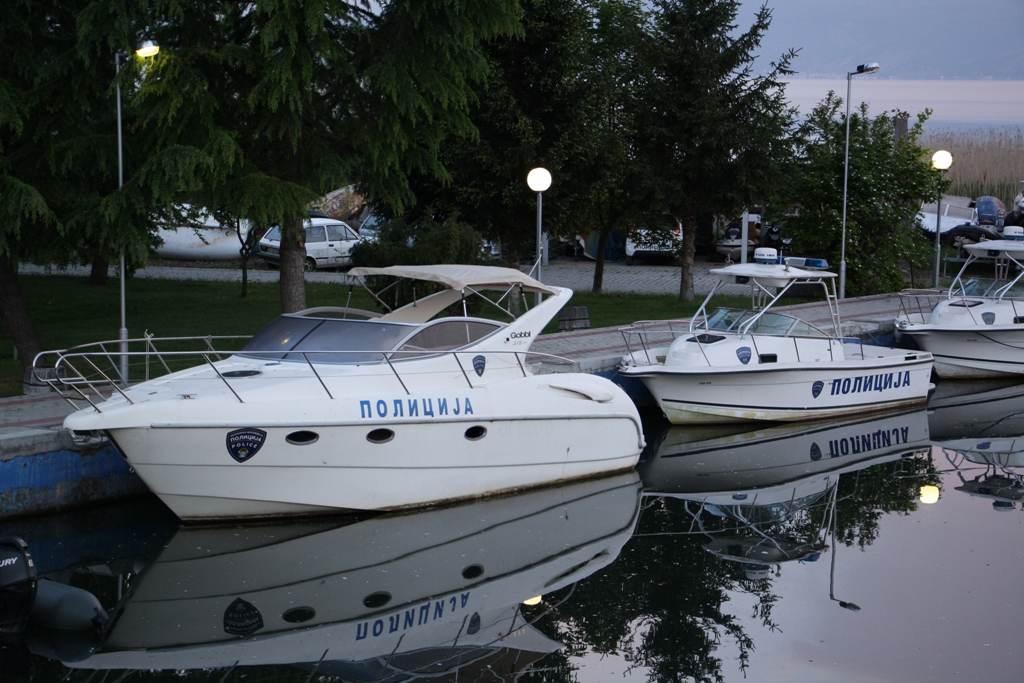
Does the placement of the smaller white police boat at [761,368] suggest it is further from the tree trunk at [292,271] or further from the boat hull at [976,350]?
the tree trunk at [292,271]

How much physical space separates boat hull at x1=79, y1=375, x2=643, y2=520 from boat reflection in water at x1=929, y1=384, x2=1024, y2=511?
510cm

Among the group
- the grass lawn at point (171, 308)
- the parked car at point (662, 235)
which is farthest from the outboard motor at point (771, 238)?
the grass lawn at point (171, 308)

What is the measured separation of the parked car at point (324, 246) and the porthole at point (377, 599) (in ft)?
73.3

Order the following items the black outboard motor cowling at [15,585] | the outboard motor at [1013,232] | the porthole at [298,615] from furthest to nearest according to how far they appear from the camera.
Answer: the outboard motor at [1013,232], the porthole at [298,615], the black outboard motor cowling at [15,585]

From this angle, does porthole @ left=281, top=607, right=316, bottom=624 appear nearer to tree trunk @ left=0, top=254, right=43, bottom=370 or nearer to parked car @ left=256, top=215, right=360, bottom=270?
tree trunk @ left=0, top=254, right=43, bottom=370

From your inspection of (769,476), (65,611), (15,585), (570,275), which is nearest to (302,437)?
(65,611)

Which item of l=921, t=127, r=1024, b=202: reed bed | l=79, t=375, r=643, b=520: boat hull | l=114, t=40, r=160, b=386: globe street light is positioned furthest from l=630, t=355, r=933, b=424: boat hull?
l=921, t=127, r=1024, b=202: reed bed

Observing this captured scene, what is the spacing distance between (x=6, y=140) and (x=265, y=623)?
825 centimetres

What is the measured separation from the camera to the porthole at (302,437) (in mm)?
10328

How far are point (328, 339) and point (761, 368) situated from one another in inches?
262

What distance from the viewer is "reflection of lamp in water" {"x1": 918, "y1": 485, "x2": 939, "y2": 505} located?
12539 millimetres

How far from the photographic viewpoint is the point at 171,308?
815 inches

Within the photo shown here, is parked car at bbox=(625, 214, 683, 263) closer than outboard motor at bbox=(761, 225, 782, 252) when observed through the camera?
Yes

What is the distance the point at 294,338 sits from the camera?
1186 cm
